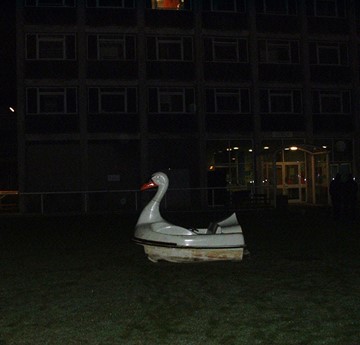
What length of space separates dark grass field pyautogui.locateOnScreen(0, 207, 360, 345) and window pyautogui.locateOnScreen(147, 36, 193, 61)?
1854 centimetres

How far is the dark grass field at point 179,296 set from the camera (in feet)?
16.5

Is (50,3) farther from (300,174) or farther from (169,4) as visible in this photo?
(300,174)

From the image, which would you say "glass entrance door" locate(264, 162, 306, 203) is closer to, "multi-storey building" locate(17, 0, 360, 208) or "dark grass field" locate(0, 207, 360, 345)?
"multi-storey building" locate(17, 0, 360, 208)

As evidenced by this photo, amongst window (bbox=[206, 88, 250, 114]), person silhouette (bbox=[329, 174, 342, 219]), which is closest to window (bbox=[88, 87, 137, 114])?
window (bbox=[206, 88, 250, 114])

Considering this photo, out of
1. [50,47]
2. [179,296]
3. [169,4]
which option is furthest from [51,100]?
[179,296]

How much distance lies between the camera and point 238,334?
16.4 feet

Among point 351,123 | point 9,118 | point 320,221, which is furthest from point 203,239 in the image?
point 9,118

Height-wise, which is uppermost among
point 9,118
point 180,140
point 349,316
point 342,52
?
point 342,52

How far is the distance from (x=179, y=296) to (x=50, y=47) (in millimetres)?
23821

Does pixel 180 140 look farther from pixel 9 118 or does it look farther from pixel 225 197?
pixel 9 118

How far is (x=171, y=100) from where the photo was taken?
28.8 metres

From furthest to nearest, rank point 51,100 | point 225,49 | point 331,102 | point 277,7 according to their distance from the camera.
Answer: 1. point 331,102
2. point 277,7
3. point 225,49
4. point 51,100

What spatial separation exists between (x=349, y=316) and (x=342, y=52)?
1113 inches

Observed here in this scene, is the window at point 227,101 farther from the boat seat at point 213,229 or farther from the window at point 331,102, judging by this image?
the boat seat at point 213,229
